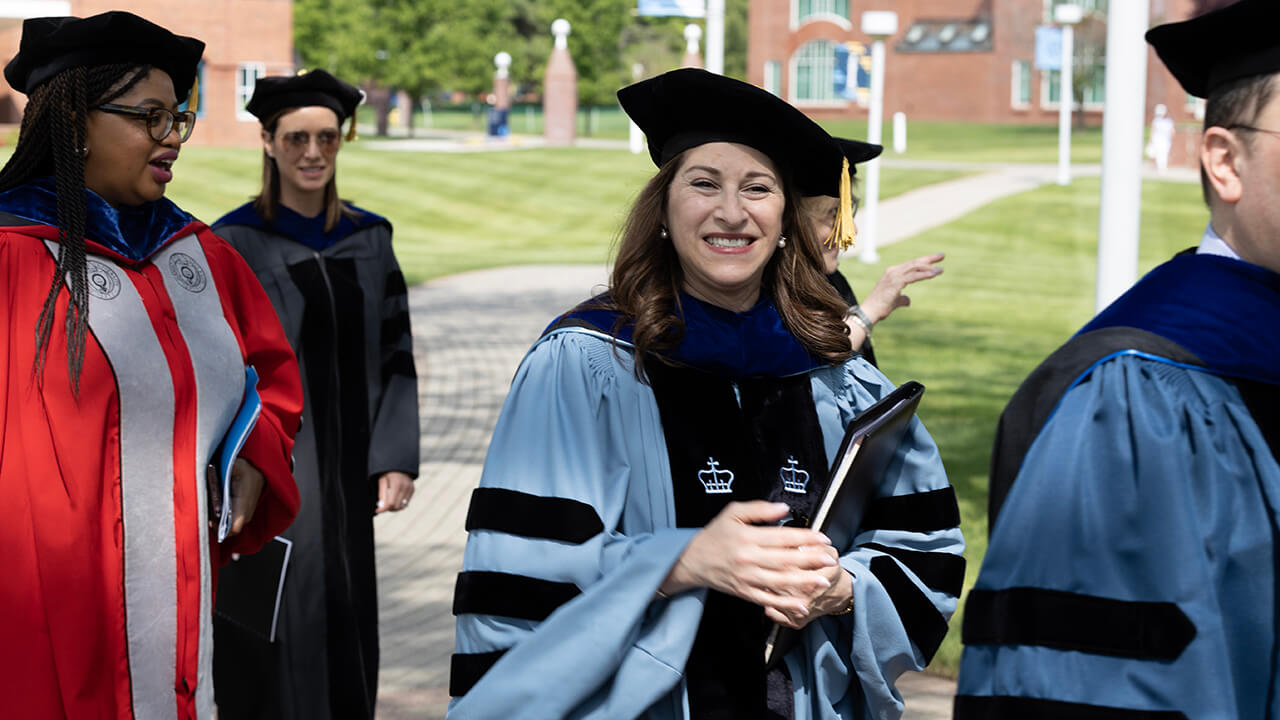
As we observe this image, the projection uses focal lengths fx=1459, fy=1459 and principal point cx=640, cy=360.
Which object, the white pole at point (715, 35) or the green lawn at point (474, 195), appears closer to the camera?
the white pole at point (715, 35)

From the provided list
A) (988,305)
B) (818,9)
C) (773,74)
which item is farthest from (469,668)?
(818,9)

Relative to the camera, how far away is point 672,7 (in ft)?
35.1

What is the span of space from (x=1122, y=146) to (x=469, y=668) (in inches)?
168

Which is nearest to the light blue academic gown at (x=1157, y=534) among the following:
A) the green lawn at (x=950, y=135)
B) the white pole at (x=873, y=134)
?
the white pole at (x=873, y=134)

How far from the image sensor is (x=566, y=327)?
2906 mm

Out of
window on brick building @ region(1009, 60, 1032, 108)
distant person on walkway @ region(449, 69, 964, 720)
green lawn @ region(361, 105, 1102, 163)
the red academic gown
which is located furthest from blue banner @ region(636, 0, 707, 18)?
window on brick building @ region(1009, 60, 1032, 108)

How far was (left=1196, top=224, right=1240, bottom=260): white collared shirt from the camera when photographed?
6.64 feet

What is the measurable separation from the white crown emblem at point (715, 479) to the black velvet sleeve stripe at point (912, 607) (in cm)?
33

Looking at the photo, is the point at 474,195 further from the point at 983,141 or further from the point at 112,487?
the point at 112,487

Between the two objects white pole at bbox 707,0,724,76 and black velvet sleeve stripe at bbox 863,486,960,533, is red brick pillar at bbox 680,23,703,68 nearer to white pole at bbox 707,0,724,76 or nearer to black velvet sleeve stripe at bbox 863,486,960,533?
white pole at bbox 707,0,724,76

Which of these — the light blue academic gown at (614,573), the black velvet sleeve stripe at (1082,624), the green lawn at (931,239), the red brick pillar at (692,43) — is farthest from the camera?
the red brick pillar at (692,43)

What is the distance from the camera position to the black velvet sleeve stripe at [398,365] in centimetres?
515

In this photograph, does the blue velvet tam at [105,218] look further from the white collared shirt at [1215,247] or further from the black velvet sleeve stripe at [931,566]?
the white collared shirt at [1215,247]

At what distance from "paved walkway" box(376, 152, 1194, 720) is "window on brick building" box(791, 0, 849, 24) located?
4342cm
